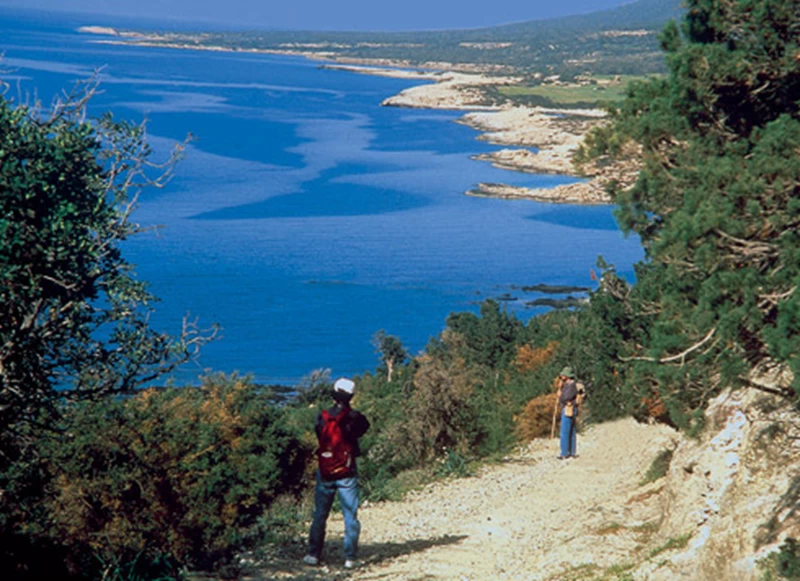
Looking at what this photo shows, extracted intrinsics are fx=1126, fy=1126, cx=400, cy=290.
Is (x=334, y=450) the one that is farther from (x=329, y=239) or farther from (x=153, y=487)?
(x=329, y=239)

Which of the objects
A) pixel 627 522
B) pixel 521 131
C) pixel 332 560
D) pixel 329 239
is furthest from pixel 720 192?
pixel 521 131

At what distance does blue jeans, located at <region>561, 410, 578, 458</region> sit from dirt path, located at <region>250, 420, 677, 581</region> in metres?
0.15

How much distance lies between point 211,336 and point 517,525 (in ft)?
11.0

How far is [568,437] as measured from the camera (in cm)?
1349

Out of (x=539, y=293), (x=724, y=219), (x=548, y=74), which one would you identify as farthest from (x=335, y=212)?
(x=548, y=74)

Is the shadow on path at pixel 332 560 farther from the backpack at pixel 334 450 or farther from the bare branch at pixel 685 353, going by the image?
the bare branch at pixel 685 353

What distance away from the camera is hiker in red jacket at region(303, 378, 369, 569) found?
7.81 m

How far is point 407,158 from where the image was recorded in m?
80.9

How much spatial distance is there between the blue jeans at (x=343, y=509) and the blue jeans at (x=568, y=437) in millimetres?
5451

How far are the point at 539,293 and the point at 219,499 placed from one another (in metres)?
34.2

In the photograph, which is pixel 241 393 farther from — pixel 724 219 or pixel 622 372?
pixel 724 219

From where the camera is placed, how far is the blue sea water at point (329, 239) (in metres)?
39.0

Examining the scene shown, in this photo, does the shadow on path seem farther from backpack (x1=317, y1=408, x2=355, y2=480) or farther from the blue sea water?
the blue sea water

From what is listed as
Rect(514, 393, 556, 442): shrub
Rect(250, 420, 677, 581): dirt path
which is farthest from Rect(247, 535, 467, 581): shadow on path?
Rect(514, 393, 556, 442): shrub
